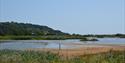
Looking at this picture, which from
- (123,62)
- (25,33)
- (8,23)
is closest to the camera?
(123,62)

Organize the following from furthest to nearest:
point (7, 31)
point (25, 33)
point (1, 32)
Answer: point (25, 33) < point (7, 31) < point (1, 32)

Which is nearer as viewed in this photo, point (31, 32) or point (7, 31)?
point (7, 31)

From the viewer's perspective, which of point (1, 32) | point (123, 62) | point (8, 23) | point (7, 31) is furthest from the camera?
point (8, 23)

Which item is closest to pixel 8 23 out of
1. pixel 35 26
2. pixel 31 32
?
pixel 31 32

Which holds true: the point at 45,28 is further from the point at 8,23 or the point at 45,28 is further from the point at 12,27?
the point at 12,27

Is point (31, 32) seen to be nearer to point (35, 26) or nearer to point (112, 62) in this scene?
point (35, 26)

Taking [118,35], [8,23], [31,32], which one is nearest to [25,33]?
[31,32]

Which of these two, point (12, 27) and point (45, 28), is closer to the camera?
point (12, 27)

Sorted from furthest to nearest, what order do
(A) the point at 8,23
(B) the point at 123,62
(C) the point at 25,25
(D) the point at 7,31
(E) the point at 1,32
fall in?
1. (C) the point at 25,25
2. (A) the point at 8,23
3. (D) the point at 7,31
4. (E) the point at 1,32
5. (B) the point at 123,62

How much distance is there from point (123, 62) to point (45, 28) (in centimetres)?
15141

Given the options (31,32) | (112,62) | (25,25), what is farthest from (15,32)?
(112,62)

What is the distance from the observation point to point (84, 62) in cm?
1112

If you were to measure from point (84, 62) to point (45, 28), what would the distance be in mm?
151218

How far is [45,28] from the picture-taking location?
531ft
